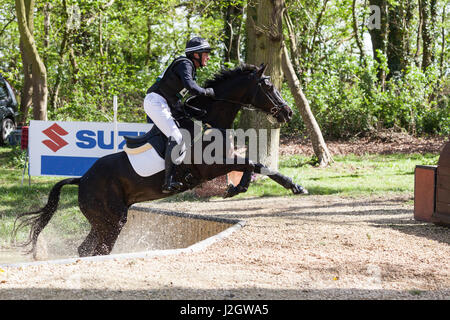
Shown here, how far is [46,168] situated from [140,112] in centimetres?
681

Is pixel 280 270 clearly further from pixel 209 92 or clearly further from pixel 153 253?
pixel 209 92

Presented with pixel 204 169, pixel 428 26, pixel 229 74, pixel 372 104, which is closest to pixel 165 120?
pixel 204 169

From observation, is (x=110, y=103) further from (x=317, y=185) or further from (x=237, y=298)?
(x=237, y=298)

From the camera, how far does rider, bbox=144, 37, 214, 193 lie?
595cm

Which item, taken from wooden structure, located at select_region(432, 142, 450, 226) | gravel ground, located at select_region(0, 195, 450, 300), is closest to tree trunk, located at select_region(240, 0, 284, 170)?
gravel ground, located at select_region(0, 195, 450, 300)

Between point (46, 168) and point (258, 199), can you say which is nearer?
point (258, 199)

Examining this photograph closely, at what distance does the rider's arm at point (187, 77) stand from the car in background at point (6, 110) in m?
13.2

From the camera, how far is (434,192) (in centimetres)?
755

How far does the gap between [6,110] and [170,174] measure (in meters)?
13.2

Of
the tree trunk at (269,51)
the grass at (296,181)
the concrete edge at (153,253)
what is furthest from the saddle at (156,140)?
the tree trunk at (269,51)

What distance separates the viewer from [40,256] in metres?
7.60

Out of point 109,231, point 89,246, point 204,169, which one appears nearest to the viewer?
point 204,169

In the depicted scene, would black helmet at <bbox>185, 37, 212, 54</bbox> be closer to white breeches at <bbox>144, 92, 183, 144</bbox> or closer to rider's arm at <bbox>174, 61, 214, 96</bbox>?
rider's arm at <bbox>174, 61, 214, 96</bbox>

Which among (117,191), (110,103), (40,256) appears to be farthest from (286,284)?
(110,103)
